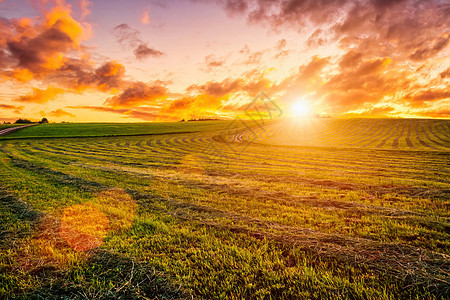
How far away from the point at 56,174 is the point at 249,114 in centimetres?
1915

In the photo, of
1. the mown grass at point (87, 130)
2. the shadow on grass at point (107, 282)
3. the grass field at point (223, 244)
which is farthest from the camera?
the mown grass at point (87, 130)

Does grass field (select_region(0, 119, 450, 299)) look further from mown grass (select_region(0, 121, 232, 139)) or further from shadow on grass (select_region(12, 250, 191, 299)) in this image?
mown grass (select_region(0, 121, 232, 139))

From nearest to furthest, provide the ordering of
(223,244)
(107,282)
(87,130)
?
(107,282)
(223,244)
(87,130)

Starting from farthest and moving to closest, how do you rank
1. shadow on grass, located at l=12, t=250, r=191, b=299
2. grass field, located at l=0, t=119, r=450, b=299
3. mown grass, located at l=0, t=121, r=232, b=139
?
mown grass, located at l=0, t=121, r=232, b=139, grass field, located at l=0, t=119, r=450, b=299, shadow on grass, located at l=12, t=250, r=191, b=299

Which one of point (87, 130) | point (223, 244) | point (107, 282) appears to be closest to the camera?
point (107, 282)

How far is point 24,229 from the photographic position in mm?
4758

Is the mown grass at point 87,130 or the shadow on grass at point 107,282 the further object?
the mown grass at point 87,130

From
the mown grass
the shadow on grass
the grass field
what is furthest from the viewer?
the mown grass

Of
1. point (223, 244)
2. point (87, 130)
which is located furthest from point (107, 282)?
point (87, 130)

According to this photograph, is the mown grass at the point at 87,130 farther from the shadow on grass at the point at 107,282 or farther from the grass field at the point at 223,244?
the shadow on grass at the point at 107,282

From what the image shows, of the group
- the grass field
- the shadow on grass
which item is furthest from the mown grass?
the shadow on grass

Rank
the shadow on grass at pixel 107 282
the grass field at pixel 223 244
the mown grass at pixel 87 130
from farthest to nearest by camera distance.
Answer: the mown grass at pixel 87 130
the grass field at pixel 223 244
the shadow on grass at pixel 107 282

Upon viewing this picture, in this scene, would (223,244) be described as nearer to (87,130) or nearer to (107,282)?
(107,282)

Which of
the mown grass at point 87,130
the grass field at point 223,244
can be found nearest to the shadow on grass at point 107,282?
the grass field at point 223,244
